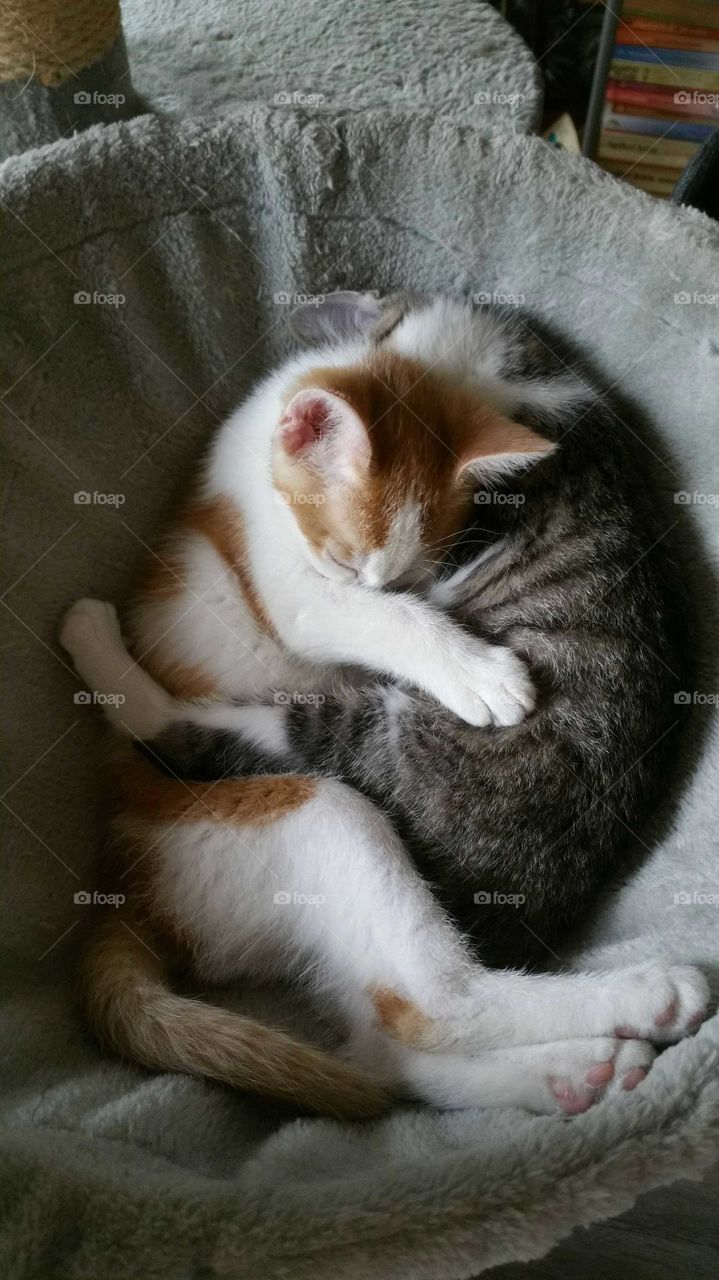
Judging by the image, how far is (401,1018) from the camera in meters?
1.13

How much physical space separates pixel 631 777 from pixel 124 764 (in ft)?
2.26

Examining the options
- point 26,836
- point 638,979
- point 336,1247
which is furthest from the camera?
point 26,836

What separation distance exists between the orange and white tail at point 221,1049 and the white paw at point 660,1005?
11.6 inches

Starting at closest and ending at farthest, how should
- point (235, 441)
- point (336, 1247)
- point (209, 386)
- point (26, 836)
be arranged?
point (336, 1247) < point (26, 836) < point (235, 441) < point (209, 386)

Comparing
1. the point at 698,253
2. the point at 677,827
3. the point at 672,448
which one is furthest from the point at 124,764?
the point at 698,253

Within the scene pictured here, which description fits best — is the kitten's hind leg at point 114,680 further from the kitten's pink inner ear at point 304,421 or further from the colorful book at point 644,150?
the colorful book at point 644,150

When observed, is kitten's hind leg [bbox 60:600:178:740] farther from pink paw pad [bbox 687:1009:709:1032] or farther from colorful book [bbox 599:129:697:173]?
colorful book [bbox 599:129:697:173]

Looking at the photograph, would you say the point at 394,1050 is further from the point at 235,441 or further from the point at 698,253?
the point at 698,253

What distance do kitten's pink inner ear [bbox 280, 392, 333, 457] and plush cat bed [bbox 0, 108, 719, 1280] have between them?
36 cm

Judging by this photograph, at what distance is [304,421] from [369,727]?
1.34ft

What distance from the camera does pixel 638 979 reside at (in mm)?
1102

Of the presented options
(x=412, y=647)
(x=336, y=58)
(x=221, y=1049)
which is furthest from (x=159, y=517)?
(x=336, y=58)

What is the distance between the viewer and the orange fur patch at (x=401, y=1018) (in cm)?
111

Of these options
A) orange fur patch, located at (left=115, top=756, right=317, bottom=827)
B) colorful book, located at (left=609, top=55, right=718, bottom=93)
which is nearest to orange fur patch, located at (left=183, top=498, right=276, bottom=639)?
orange fur patch, located at (left=115, top=756, right=317, bottom=827)
